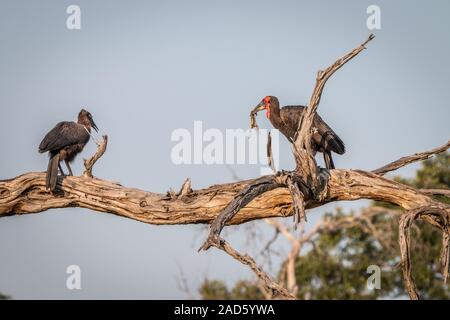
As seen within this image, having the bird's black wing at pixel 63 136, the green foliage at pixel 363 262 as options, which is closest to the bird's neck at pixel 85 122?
the bird's black wing at pixel 63 136

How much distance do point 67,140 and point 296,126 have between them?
106 inches

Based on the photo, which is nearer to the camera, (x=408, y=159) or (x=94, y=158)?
(x=408, y=159)

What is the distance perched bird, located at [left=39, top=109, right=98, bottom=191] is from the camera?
32.7 feet

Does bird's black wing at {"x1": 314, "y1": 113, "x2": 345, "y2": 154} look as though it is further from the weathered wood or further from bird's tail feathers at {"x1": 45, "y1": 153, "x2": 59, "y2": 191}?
bird's tail feathers at {"x1": 45, "y1": 153, "x2": 59, "y2": 191}

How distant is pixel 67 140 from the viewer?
1039 cm

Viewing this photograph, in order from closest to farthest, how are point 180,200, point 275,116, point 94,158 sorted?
point 180,200, point 94,158, point 275,116

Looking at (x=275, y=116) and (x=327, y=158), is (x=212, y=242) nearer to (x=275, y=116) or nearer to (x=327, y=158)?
(x=327, y=158)

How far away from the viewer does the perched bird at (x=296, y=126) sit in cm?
1013

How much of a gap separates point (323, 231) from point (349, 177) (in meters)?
17.9

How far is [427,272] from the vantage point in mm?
26562

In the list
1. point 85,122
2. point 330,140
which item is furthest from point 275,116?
point 85,122

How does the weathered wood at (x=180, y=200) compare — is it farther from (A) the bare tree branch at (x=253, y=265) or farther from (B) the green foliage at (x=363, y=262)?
(B) the green foliage at (x=363, y=262)

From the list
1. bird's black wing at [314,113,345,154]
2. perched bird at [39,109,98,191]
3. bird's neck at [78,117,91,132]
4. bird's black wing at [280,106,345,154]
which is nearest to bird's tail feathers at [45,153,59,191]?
perched bird at [39,109,98,191]
